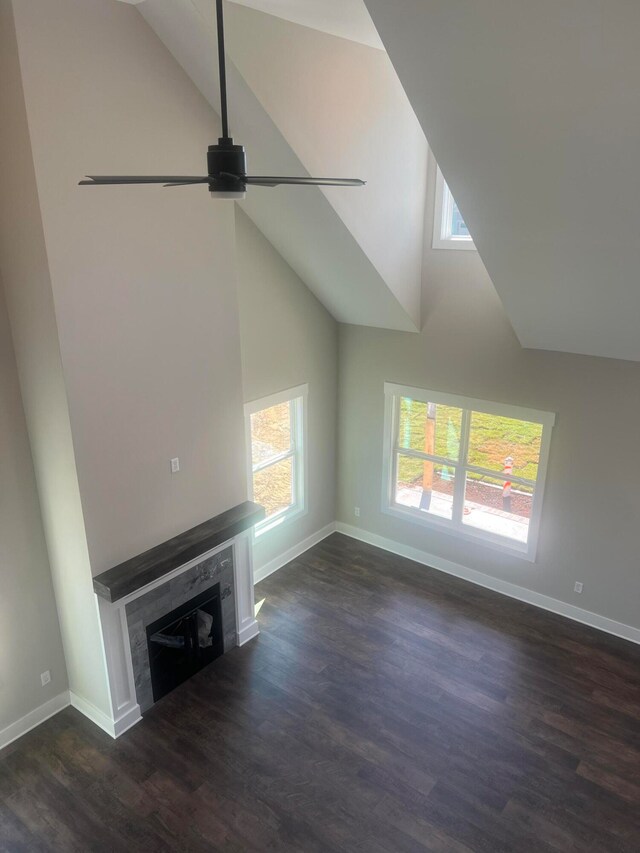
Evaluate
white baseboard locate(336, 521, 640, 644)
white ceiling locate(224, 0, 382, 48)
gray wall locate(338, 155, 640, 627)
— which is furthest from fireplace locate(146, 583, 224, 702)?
white ceiling locate(224, 0, 382, 48)

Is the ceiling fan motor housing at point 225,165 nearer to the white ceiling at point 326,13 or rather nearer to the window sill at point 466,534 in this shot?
the white ceiling at point 326,13

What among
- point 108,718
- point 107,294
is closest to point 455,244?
point 107,294

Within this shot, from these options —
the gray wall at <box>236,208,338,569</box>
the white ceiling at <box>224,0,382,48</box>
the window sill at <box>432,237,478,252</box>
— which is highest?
the white ceiling at <box>224,0,382,48</box>

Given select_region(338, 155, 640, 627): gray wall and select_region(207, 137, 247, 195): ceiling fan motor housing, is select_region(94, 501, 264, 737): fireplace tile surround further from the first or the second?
select_region(207, 137, 247, 195): ceiling fan motor housing

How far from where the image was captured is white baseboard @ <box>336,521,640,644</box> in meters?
5.72

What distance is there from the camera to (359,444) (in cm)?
713

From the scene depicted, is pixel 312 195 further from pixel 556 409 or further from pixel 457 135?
pixel 556 409

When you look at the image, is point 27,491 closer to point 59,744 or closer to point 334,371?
point 59,744

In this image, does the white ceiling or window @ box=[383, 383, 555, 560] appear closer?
the white ceiling

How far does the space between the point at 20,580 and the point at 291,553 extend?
3219 mm

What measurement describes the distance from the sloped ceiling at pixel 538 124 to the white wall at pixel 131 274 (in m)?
1.80

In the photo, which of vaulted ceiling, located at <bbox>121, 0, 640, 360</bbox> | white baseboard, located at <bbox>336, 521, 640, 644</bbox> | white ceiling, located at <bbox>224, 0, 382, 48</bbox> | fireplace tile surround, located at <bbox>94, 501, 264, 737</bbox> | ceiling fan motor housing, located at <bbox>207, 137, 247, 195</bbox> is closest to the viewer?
ceiling fan motor housing, located at <bbox>207, 137, 247, 195</bbox>

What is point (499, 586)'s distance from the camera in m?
6.38

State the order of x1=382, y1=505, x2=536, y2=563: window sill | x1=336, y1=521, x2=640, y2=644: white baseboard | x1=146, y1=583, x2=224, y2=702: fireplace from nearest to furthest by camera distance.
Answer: x1=146, y1=583, x2=224, y2=702: fireplace → x1=336, y1=521, x2=640, y2=644: white baseboard → x1=382, y1=505, x2=536, y2=563: window sill
